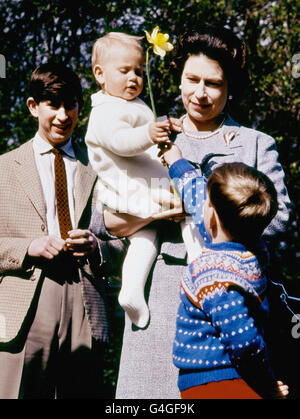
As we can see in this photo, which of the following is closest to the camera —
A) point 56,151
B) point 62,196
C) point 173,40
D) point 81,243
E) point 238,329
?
point 238,329

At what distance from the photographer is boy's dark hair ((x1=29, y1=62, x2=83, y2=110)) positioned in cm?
320

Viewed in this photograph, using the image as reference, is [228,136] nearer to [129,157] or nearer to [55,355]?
[129,157]

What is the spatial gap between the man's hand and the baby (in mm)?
409

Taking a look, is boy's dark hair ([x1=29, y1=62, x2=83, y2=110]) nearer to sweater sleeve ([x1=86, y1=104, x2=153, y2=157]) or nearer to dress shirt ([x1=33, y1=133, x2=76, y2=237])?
dress shirt ([x1=33, y1=133, x2=76, y2=237])

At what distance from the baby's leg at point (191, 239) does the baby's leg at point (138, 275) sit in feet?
0.54

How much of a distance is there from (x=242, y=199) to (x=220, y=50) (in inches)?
30.9

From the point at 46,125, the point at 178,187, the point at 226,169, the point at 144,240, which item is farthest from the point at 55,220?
the point at 226,169

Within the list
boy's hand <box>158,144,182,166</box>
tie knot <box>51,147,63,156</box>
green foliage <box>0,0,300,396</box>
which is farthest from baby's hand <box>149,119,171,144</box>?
green foliage <box>0,0,300,396</box>

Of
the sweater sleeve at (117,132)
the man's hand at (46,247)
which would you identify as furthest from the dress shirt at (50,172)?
the sweater sleeve at (117,132)

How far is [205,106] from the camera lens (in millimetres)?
2426

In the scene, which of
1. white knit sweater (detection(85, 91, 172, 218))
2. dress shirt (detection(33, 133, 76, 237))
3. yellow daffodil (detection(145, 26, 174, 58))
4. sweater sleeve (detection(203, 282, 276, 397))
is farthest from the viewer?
dress shirt (detection(33, 133, 76, 237))

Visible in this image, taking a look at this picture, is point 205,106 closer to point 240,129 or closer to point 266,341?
point 240,129

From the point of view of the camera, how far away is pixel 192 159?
2443 mm

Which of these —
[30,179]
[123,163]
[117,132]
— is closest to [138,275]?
[123,163]
